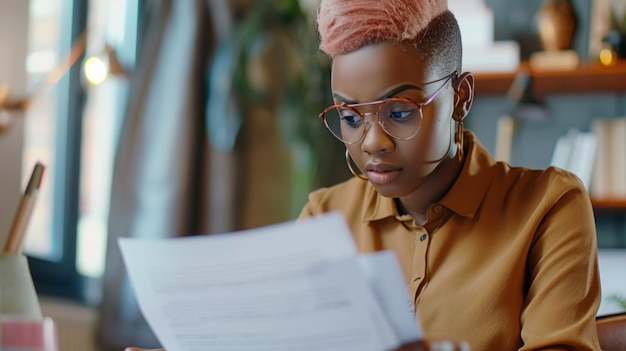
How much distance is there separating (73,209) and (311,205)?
214 cm

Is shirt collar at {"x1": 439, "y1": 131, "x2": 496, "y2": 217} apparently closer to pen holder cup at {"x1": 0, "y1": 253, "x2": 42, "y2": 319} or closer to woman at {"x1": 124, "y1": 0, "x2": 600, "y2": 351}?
woman at {"x1": 124, "y1": 0, "x2": 600, "y2": 351}

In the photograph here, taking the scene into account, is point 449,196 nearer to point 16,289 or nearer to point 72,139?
point 16,289

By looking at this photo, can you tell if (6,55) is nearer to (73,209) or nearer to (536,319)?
(73,209)

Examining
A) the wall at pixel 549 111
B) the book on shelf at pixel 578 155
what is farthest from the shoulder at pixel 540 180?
the wall at pixel 549 111

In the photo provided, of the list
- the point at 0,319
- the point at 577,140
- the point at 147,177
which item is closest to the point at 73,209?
the point at 147,177

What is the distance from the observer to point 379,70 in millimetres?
1190

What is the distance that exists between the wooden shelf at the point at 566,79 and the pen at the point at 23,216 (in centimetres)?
250

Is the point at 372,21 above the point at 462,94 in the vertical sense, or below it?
above

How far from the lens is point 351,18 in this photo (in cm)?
122

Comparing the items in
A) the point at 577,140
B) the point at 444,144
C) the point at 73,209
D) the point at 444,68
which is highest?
the point at 444,68

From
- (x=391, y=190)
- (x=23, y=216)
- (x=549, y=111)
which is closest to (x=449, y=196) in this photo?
(x=391, y=190)

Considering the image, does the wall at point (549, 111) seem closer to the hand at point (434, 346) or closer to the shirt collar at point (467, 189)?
the shirt collar at point (467, 189)

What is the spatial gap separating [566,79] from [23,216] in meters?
2.63

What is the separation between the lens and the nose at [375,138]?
3.94 feet
